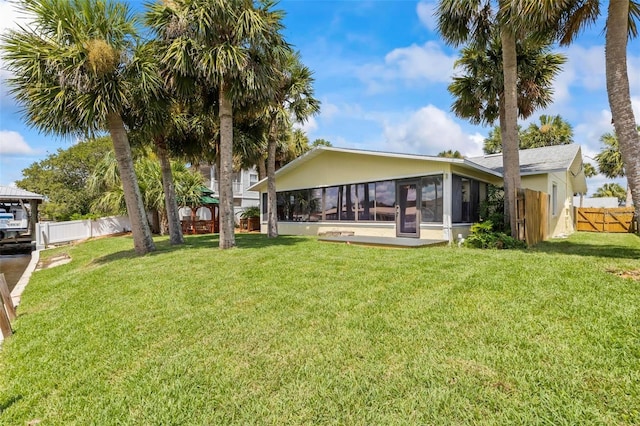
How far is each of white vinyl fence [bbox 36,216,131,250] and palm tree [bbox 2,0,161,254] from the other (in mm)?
9349

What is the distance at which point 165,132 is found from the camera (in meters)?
12.1

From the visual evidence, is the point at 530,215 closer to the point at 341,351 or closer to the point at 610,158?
the point at 341,351

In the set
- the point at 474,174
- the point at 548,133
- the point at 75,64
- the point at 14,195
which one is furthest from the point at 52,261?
the point at 548,133

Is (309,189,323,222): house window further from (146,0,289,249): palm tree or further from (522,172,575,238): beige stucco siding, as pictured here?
(522,172,575,238): beige stucco siding

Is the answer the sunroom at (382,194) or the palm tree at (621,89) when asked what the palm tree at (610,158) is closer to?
the sunroom at (382,194)

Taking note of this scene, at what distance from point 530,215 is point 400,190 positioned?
4.35 m

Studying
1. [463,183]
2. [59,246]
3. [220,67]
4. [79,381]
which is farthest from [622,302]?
[59,246]

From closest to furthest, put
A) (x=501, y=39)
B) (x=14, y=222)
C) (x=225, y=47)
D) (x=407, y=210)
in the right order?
(x=225, y=47), (x=501, y=39), (x=407, y=210), (x=14, y=222)

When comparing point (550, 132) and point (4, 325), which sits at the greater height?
point (550, 132)

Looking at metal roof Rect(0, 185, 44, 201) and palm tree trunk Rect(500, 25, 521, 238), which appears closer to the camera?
palm tree trunk Rect(500, 25, 521, 238)

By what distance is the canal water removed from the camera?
10.0m

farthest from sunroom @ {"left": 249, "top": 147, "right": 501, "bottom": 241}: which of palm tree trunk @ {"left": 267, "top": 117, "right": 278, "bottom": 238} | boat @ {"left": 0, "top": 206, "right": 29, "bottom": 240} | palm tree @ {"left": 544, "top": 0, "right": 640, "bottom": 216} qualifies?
boat @ {"left": 0, "top": 206, "right": 29, "bottom": 240}

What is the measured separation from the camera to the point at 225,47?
9578 millimetres

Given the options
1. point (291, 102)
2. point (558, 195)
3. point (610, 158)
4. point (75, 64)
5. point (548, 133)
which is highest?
point (548, 133)
